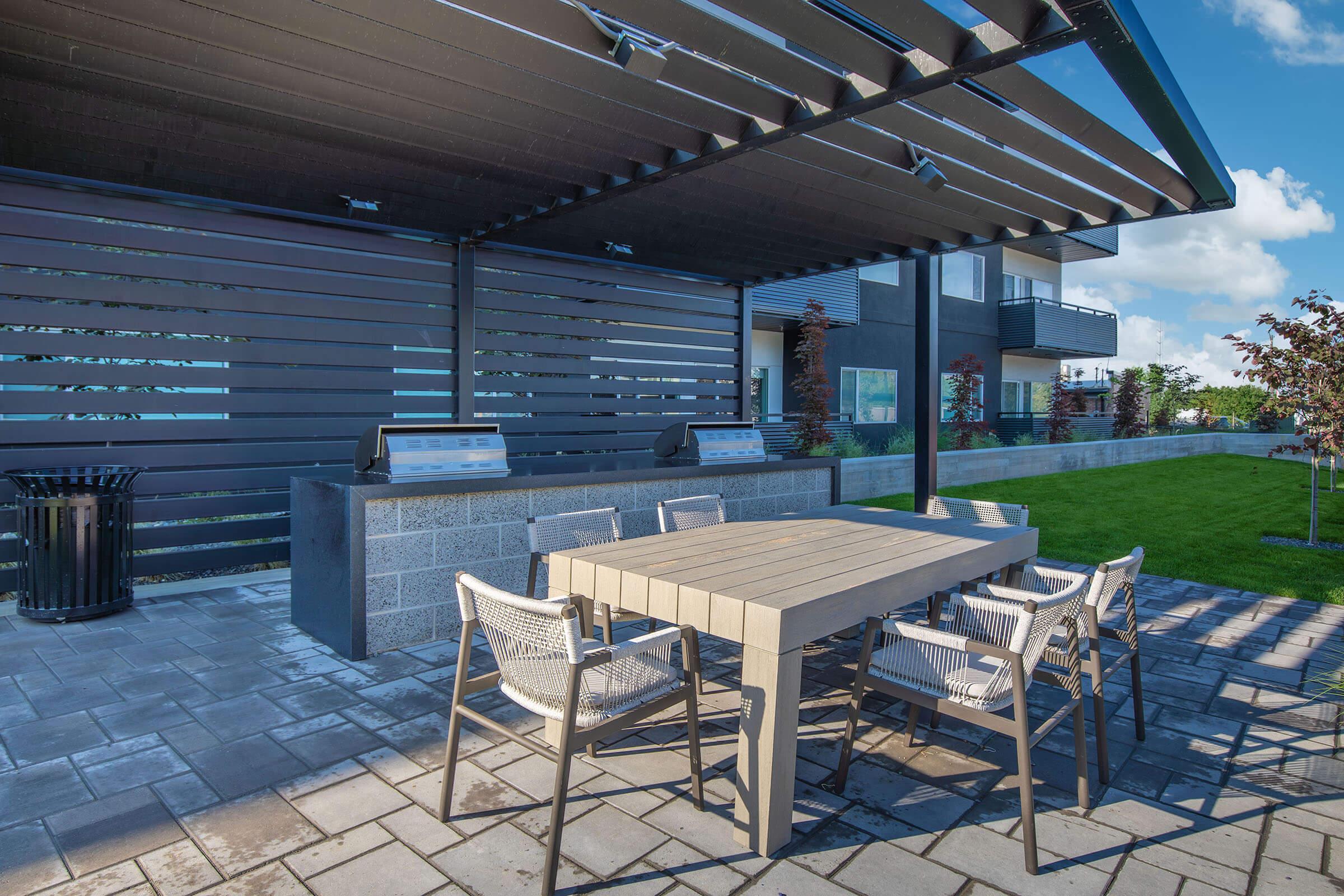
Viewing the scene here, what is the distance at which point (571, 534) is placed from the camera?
3.68 metres

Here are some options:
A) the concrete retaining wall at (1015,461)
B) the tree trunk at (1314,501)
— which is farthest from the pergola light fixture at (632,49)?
the tree trunk at (1314,501)

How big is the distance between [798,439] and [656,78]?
8532mm

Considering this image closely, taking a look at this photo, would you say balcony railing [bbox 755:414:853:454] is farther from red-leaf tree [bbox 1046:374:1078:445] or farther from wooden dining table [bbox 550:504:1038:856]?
wooden dining table [bbox 550:504:1038:856]

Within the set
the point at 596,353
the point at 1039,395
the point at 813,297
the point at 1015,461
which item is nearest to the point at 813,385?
the point at 813,297

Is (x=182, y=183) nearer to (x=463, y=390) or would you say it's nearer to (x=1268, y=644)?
(x=463, y=390)

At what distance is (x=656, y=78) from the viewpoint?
3023 millimetres

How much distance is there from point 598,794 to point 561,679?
0.65 m

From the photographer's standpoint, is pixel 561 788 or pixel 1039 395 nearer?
pixel 561 788

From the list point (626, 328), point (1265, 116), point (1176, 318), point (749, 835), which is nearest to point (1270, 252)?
point (1176, 318)

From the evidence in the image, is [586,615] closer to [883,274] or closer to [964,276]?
[883,274]

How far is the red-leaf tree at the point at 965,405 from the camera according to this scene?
12.7 metres

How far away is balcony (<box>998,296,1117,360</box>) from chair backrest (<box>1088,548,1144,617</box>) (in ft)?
50.1

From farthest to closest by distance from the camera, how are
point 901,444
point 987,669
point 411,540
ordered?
point 901,444 < point 411,540 < point 987,669

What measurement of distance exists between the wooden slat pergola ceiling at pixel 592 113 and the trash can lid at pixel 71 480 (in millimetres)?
1758
